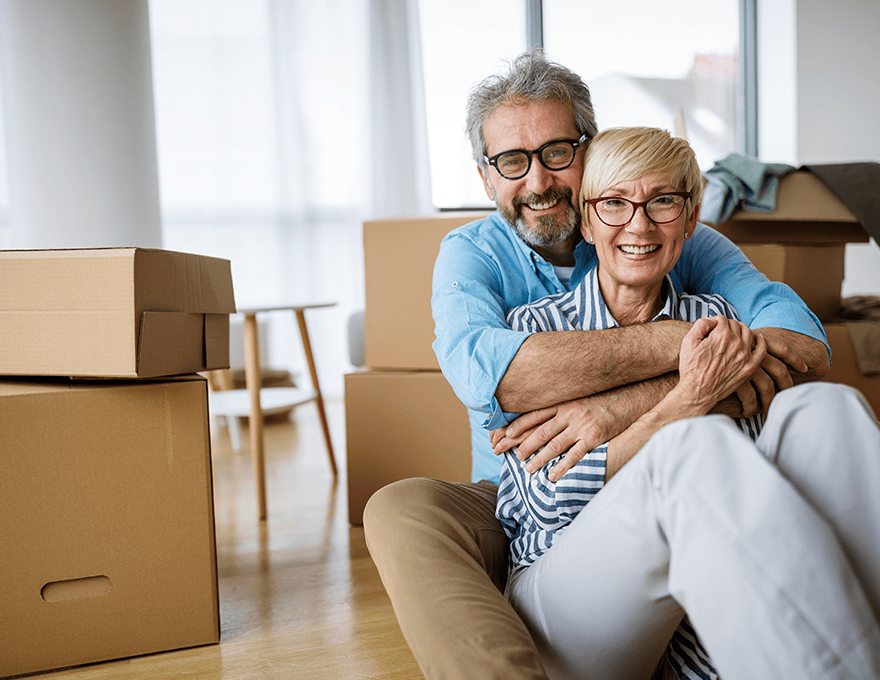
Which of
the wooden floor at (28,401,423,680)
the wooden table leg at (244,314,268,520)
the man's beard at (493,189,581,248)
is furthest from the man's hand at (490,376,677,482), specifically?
the wooden table leg at (244,314,268,520)

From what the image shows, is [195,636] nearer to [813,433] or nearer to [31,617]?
[31,617]

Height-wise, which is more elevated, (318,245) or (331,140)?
(331,140)

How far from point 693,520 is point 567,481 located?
224 mm

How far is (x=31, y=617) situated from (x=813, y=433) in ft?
3.62

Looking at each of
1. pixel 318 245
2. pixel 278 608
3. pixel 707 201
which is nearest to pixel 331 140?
pixel 318 245

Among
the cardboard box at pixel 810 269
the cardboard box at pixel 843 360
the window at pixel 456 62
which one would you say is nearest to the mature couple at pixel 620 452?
the cardboard box at pixel 810 269

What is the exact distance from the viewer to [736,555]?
57 cm

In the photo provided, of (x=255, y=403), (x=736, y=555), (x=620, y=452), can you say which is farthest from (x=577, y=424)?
(x=255, y=403)

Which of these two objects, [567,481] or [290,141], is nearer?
[567,481]

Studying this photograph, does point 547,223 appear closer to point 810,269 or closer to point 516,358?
point 516,358

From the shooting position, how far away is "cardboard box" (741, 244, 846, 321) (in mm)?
1601

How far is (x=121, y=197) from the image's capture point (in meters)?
1.71

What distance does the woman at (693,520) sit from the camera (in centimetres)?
56

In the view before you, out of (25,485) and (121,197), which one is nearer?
(25,485)
